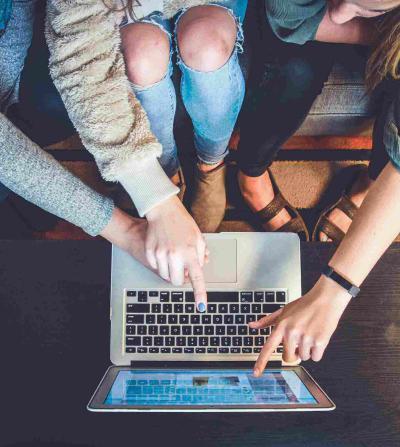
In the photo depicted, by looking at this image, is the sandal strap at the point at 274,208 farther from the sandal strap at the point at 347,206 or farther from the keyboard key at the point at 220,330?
the keyboard key at the point at 220,330

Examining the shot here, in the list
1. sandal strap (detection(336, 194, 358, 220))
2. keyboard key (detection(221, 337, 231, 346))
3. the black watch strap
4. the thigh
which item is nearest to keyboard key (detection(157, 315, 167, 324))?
keyboard key (detection(221, 337, 231, 346))

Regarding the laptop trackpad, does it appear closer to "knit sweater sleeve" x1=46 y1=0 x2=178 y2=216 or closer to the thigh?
"knit sweater sleeve" x1=46 y1=0 x2=178 y2=216

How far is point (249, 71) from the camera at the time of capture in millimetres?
1039

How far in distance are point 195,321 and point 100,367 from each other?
0.18 meters

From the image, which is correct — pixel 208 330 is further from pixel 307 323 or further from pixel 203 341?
pixel 307 323

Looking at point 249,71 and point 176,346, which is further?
point 249,71

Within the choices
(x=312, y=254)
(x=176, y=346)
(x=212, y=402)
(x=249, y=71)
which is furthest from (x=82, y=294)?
(x=249, y=71)

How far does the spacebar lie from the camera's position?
2.75 ft

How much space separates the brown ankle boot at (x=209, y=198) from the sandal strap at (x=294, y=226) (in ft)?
0.53

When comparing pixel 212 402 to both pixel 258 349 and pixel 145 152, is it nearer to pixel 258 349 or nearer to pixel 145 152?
pixel 258 349

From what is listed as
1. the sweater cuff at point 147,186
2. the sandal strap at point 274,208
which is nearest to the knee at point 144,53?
the sweater cuff at point 147,186

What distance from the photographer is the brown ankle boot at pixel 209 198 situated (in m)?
1.21

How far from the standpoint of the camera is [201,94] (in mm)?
901

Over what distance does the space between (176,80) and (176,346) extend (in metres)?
0.51
